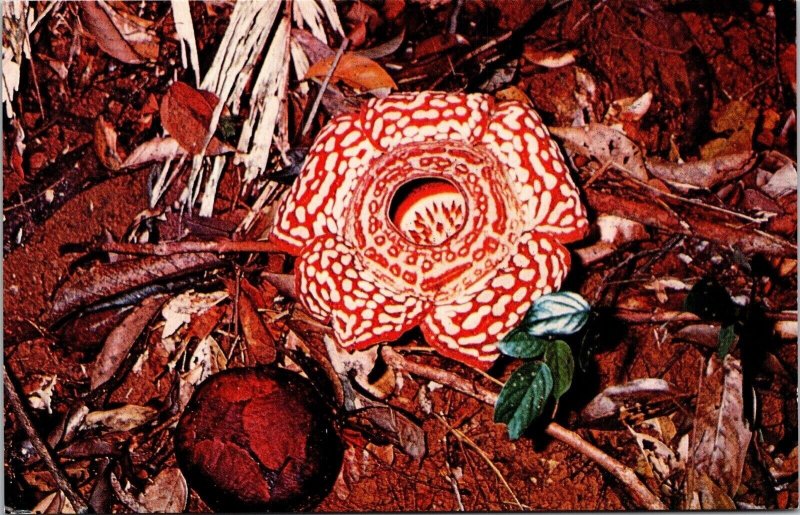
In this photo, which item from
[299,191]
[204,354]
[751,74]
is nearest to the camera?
[299,191]

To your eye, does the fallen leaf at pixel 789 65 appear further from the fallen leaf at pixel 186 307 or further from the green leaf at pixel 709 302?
the fallen leaf at pixel 186 307

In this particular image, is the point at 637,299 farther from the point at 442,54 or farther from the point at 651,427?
the point at 442,54

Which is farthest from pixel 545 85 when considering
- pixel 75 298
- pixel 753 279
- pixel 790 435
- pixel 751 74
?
pixel 75 298

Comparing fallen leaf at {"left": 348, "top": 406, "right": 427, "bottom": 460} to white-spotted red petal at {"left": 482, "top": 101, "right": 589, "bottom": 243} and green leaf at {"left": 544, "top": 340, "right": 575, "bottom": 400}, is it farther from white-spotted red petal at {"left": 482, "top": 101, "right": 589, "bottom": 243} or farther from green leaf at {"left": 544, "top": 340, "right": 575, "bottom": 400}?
white-spotted red petal at {"left": 482, "top": 101, "right": 589, "bottom": 243}

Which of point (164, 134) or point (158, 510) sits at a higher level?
point (164, 134)

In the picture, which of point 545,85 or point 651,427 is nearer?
point 651,427

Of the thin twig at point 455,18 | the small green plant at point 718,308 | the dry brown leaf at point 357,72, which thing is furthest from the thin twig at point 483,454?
the thin twig at point 455,18

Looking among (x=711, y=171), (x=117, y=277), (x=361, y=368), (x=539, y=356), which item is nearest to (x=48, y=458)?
(x=117, y=277)
